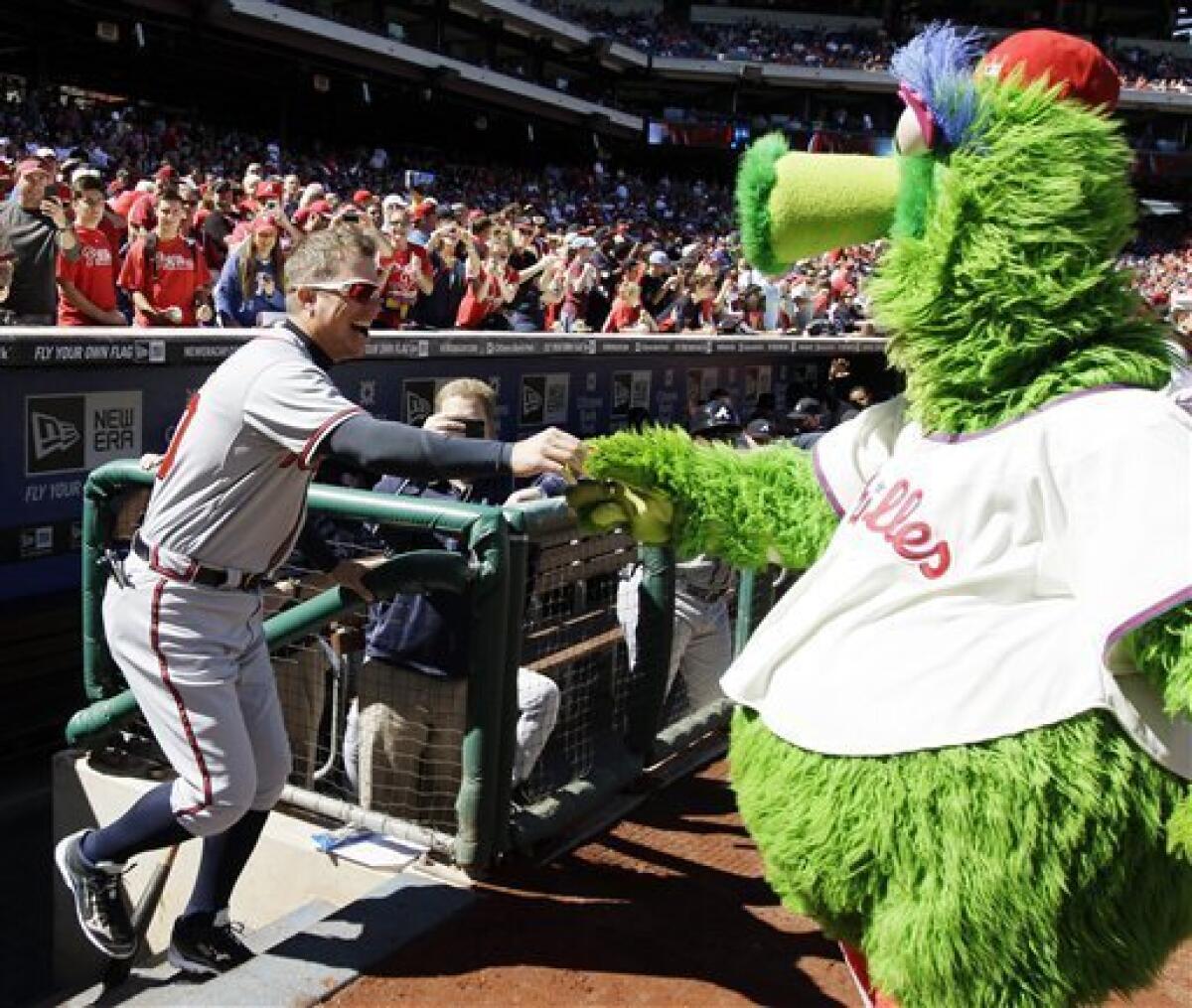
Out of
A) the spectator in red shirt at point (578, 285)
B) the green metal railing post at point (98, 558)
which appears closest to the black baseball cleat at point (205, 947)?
the green metal railing post at point (98, 558)

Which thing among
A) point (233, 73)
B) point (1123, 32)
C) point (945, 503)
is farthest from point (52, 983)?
point (1123, 32)

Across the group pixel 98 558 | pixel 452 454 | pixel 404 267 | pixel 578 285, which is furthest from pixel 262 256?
pixel 452 454

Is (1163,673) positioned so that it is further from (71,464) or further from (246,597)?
(71,464)

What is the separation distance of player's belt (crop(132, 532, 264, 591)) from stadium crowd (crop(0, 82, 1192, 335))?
0.82m

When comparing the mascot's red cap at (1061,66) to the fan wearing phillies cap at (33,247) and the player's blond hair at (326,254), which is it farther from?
the fan wearing phillies cap at (33,247)

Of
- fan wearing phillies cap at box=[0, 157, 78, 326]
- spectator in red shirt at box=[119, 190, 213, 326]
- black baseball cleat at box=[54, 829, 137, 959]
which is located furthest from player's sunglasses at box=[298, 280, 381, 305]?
spectator in red shirt at box=[119, 190, 213, 326]

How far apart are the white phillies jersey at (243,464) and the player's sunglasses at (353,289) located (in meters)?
0.13

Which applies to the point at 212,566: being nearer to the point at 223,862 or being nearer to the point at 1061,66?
the point at 223,862

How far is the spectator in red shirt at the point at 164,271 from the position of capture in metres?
7.53

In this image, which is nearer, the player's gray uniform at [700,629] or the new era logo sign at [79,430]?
the player's gray uniform at [700,629]

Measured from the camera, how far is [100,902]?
2979 mm

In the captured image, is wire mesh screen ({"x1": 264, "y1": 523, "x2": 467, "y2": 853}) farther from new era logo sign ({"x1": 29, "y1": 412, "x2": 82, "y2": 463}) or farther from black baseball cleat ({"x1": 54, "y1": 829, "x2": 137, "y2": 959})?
new era logo sign ({"x1": 29, "y1": 412, "x2": 82, "y2": 463})

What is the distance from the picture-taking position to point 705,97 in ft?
151

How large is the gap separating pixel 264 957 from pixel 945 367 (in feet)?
6.76
